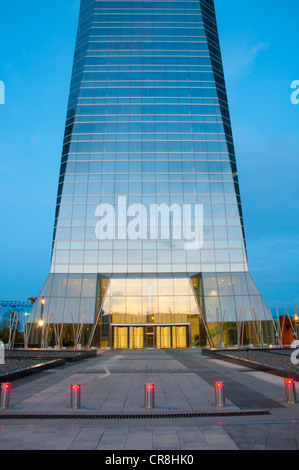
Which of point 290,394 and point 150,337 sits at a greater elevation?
point 150,337

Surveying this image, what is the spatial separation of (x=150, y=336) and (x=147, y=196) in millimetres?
20258

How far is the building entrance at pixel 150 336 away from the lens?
46.0 m

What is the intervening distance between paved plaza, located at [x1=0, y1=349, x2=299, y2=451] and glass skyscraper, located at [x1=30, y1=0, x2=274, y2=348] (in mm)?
27244

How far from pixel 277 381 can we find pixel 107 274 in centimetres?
3443

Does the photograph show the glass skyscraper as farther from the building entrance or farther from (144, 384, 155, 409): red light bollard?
(144, 384, 155, 409): red light bollard

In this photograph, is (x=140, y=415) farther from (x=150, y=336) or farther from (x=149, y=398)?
(x=150, y=336)

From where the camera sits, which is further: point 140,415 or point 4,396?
point 4,396

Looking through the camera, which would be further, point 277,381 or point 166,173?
point 166,173

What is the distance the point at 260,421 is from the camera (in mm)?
8789

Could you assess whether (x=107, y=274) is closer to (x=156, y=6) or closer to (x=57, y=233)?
(x=57, y=233)

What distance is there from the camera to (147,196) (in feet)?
167

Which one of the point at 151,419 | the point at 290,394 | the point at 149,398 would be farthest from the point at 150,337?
the point at 151,419
